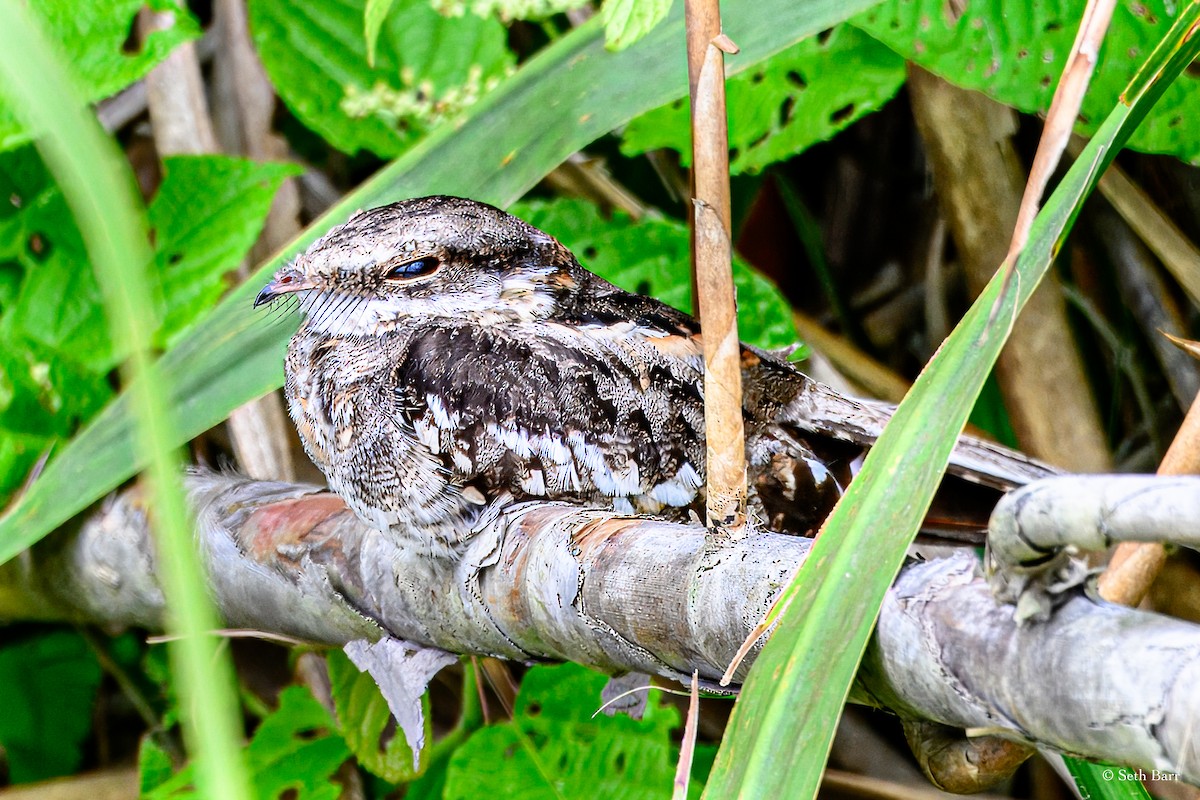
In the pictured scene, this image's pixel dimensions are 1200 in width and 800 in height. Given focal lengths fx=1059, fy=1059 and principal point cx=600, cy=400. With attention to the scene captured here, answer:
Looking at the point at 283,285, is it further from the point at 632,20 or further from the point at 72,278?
the point at 632,20

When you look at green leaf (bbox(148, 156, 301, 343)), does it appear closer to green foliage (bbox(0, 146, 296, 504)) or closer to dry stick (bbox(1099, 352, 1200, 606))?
green foliage (bbox(0, 146, 296, 504))

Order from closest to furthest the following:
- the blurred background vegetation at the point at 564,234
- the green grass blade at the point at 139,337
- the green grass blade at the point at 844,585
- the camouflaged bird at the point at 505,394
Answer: the green grass blade at the point at 139,337 < the green grass blade at the point at 844,585 < the camouflaged bird at the point at 505,394 < the blurred background vegetation at the point at 564,234

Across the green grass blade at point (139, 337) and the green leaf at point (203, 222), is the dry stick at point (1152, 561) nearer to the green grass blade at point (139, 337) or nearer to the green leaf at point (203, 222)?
the green grass blade at point (139, 337)

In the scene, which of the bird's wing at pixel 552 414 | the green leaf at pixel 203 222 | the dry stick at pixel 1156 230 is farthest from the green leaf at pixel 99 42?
the dry stick at pixel 1156 230

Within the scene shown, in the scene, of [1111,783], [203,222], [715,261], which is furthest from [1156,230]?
[203,222]

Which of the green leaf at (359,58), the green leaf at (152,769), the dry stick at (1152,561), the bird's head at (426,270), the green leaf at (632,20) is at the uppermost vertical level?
the green leaf at (359,58)

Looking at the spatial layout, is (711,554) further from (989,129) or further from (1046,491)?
(989,129)

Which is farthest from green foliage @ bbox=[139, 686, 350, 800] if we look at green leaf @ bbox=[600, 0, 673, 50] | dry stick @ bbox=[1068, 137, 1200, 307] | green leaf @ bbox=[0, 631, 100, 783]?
dry stick @ bbox=[1068, 137, 1200, 307]
